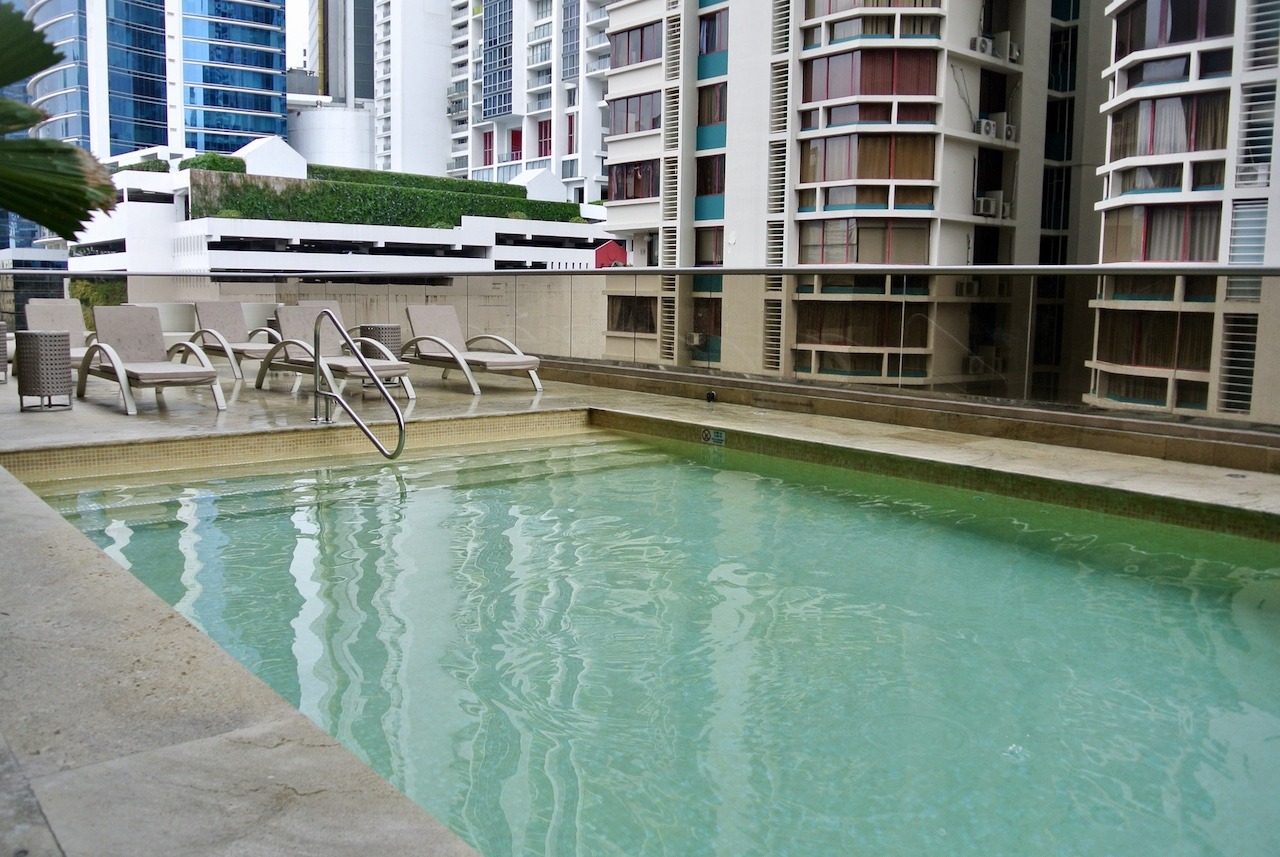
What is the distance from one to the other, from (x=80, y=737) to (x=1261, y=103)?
5454 cm

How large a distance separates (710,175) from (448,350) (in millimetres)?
46420

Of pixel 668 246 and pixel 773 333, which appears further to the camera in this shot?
pixel 668 246

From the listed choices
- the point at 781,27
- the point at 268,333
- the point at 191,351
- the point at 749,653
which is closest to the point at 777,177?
the point at 781,27

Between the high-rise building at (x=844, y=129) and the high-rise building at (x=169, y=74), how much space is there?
53.9m

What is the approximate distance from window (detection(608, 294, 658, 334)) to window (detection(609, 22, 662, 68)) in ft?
152

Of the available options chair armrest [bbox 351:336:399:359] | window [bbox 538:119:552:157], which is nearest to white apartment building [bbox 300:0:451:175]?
window [bbox 538:119:552:157]

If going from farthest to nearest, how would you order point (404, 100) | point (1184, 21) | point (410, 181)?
point (404, 100) < point (410, 181) < point (1184, 21)

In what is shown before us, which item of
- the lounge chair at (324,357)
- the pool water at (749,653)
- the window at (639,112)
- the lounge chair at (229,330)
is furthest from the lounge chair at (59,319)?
the window at (639,112)

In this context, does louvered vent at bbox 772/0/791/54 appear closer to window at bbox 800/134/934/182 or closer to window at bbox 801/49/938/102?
window at bbox 801/49/938/102

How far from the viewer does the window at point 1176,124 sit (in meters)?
46.8

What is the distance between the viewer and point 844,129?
167 ft

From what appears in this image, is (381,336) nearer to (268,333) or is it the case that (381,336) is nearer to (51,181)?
(268,333)

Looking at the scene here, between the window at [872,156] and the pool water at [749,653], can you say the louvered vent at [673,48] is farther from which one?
the pool water at [749,653]

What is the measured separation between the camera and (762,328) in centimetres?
918
